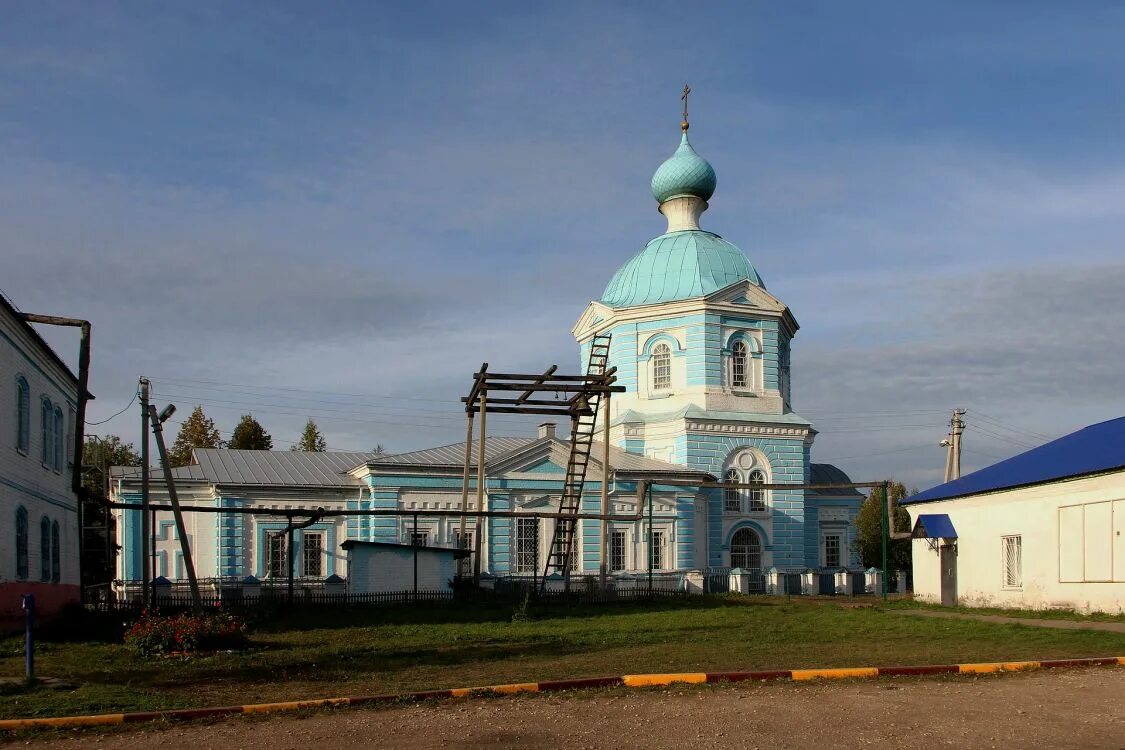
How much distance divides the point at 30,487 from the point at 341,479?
1523 centimetres

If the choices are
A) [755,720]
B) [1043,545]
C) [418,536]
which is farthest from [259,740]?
[418,536]

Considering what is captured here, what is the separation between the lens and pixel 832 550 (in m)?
43.2

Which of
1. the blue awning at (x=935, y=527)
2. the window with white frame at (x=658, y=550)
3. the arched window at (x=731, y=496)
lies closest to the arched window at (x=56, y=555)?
the window with white frame at (x=658, y=550)

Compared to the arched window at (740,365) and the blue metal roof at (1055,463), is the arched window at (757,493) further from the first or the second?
the blue metal roof at (1055,463)

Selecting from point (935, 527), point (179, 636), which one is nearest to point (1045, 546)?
point (935, 527)

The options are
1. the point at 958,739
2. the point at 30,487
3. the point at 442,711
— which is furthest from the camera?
the point at 30,487

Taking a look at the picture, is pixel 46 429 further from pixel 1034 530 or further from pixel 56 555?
pixel 1034 530

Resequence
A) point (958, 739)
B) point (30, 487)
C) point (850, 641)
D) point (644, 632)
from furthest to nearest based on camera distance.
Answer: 1. point (30, 487)
2. point (644, 632)
3. point (850, 641)
4. point (958, 739)

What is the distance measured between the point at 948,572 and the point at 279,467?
19.9 metres

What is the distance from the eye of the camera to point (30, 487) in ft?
68.4

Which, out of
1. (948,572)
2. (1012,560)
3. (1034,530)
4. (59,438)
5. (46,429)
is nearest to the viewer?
(46,429)

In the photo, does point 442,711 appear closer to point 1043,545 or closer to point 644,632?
point 644,632

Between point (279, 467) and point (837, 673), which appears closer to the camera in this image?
point (837, 673)

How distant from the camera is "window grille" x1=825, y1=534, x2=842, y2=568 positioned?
141 feet
